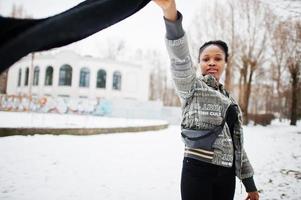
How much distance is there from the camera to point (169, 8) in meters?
1.23

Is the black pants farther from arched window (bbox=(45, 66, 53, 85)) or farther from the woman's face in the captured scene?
arched window (bbox=(45, 66, 53, 85))

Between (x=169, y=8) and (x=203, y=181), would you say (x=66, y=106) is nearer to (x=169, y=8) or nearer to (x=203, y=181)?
(x=203, y=181)

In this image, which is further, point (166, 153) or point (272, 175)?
point (166, 153)

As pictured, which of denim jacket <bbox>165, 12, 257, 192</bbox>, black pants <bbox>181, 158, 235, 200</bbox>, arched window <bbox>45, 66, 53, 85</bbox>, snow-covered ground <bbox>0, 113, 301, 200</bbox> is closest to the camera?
denim jacket <bbox>165, 12, 257, 192</bbox>

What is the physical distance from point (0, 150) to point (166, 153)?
5801mm

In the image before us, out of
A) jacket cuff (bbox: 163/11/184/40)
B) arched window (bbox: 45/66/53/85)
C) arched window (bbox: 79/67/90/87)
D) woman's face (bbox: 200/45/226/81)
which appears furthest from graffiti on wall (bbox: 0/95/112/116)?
jacket cuff (bbox: 163/11/184/40)

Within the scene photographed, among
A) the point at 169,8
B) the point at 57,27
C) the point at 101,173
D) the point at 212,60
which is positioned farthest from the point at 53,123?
the point at 57,27

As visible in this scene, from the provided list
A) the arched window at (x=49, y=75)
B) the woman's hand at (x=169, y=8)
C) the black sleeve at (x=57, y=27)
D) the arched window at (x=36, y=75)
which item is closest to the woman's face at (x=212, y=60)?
the woman's hand at (x=169, y=8)

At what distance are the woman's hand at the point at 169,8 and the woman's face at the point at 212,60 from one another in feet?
2.40

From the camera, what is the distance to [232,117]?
78.8 inches

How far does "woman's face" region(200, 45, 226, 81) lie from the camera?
1.96 meters

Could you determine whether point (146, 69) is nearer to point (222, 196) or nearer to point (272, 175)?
point (272, 175)

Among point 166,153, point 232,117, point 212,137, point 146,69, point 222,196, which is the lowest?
point 166,153

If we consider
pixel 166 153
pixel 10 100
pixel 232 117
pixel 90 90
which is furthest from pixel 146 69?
pixel 232 117
